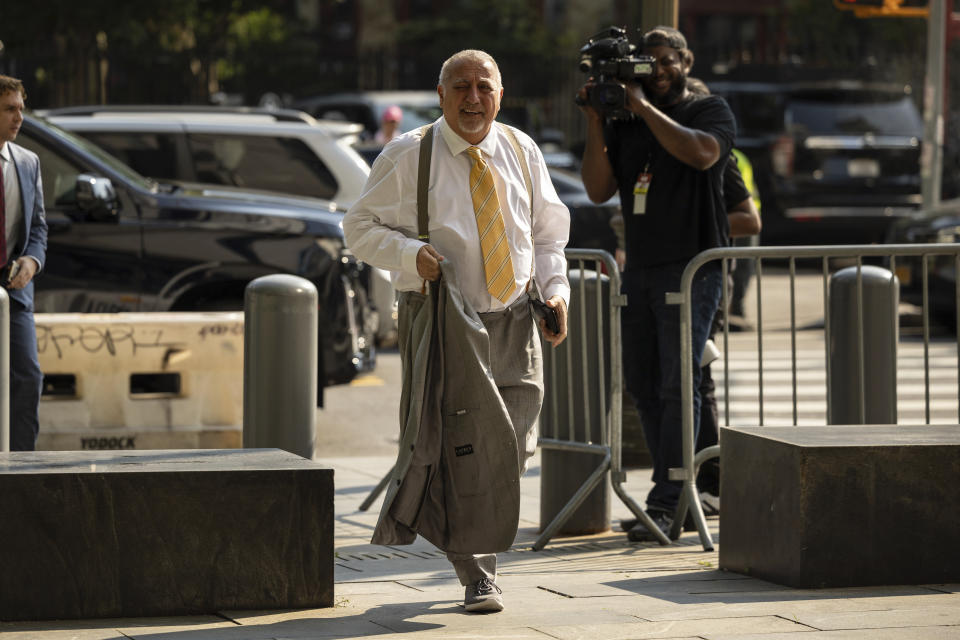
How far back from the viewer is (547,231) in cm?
556

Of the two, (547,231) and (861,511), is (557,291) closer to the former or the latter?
(547,231)

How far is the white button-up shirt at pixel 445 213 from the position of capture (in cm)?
532

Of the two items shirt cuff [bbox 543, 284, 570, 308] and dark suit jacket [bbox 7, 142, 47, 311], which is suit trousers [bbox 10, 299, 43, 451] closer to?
dark suit jacket [bbox 7, 142, 47, 311]

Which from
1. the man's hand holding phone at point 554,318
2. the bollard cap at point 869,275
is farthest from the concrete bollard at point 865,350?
the man's hand holding phone at point 554,318

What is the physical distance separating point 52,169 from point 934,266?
8196mm

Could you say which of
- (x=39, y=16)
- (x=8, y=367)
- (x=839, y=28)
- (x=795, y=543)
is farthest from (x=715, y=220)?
(x=839, y=28)

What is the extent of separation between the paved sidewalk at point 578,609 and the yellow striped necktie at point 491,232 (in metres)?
1.02

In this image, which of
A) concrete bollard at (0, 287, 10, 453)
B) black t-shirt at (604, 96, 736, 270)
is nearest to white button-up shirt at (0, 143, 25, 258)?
concrete bollard at (0, 287, 10, 453)

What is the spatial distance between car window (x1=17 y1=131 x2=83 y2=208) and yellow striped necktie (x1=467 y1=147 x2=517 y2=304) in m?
4.72

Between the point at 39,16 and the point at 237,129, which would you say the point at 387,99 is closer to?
the point at 39,16

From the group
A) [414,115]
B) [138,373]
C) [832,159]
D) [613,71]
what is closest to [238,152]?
[138,373]

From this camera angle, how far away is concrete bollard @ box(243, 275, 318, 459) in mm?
6637

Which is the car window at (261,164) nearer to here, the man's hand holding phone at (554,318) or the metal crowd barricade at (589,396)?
the metal crowd barricade at (589,396)

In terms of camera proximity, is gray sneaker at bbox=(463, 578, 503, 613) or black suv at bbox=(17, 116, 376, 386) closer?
gray sneaker at bbox=(463, 578, 503, 613)
